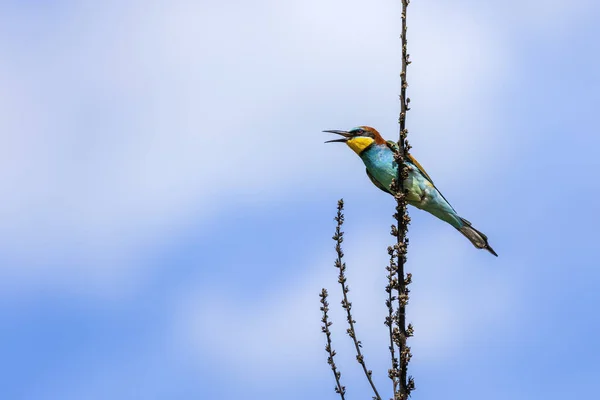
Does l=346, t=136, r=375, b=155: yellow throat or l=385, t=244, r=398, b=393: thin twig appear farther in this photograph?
l=346, t=136, r=375, b=155: yellow throat

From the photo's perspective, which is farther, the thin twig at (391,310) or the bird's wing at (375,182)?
the bird's wing at (375,182)

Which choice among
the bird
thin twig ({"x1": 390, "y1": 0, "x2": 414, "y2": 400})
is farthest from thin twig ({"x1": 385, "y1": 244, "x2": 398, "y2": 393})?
the bird

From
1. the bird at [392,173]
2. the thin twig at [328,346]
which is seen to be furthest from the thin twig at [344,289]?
the bird at [392,173]

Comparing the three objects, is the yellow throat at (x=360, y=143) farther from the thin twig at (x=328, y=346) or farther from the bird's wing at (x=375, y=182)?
the thin twig at (x=328, y=346)

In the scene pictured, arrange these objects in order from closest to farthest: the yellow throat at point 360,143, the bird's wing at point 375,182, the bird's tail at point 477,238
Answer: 1. the bird's tail at point 477,238
2. the yellow throat at point 360,143
3. the bird's wing at point 375,182

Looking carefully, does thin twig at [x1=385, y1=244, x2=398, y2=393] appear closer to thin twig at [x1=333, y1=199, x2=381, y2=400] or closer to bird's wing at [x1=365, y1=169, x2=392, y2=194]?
thin twig at [x1=333, y1=199, x2=381, y2=400]

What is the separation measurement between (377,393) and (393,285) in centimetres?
72

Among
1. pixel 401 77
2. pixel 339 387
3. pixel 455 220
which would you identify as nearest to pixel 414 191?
pixel 455 220

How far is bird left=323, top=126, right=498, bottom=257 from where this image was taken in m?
8.55

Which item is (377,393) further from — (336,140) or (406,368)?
(336,140)

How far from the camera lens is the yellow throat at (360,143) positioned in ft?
28.6

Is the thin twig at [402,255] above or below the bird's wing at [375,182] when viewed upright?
below

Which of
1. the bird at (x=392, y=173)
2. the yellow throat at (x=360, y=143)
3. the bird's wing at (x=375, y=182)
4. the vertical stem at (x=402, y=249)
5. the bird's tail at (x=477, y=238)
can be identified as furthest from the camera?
the bird's wing at (x=375, y=182)

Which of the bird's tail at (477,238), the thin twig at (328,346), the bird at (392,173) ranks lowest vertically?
the thin twig at (328,346)
